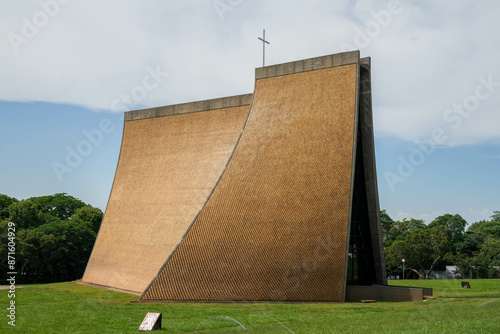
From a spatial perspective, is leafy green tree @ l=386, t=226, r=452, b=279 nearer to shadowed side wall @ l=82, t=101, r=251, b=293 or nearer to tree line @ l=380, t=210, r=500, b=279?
tree line @ l=380, t=210, r=500, b=279

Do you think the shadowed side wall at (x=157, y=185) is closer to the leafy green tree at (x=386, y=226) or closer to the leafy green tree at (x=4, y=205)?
the leafy green tree at (x=4, y=205)

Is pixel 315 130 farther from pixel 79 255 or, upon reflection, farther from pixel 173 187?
pixel 79 255

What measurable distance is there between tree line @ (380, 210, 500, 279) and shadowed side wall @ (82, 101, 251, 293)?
25.1 meters

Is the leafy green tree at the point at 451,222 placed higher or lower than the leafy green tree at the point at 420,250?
higher

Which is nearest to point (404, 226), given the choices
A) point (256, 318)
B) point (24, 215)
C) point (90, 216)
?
point (90, 216)

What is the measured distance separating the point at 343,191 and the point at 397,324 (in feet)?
27.1

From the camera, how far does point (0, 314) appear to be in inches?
571

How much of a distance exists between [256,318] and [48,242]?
28.7 metres

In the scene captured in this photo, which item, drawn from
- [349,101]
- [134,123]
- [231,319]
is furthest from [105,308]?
[134,123]

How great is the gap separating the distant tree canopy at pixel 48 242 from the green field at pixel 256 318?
20011mm

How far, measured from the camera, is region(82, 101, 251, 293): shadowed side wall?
81.5 ft

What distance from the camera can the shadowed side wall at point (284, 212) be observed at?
18234 mm

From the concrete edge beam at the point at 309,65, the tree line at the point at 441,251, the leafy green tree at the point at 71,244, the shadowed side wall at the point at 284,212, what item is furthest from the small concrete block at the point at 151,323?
the tree line at the point at 441,251

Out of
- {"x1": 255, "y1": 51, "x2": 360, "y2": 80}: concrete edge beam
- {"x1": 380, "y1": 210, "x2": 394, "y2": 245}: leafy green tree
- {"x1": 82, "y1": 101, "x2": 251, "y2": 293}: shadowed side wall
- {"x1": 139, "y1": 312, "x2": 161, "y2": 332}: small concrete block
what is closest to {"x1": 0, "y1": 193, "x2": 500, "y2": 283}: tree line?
{"x1": 380, "y1": 210, "x2": 394, "y2": 245}: leafy green tree
